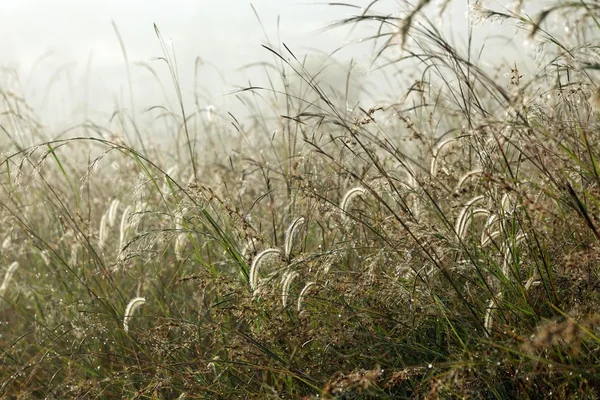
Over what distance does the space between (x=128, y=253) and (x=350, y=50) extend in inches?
340

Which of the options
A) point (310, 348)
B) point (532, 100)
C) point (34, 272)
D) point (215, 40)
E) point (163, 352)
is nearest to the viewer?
point (532, 100)

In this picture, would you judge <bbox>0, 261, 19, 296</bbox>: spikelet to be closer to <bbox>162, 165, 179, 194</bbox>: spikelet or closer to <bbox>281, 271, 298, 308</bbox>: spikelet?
<bbox>162, 165, 179, 194</bbox>: spikelet

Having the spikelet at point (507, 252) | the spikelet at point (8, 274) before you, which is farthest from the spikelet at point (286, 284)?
the spikelet at point (8, 274)

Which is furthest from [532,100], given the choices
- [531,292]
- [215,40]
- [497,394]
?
[215,40]

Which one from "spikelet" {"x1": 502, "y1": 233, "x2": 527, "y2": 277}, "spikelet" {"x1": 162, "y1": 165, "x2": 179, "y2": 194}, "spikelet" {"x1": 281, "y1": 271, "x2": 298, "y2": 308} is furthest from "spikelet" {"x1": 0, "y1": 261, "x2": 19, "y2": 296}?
"spikelet" {"x1": 502, "y1": 233, "x2": 527, "y2": 277}

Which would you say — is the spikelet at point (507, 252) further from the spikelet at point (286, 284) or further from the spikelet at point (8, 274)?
the spikelet at point (8, 274)

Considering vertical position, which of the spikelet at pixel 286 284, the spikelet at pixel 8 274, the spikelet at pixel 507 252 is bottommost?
the spikelet at pixel 8 274

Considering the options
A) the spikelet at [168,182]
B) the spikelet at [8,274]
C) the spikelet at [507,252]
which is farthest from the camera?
the spikelet at [8,274]

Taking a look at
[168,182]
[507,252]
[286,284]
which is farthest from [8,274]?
[507,252]

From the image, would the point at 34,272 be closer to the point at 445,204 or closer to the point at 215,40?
the point at 445,204

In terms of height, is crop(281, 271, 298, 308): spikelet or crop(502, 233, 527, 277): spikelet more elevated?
crop(502, 233, 527, 277): spikelet

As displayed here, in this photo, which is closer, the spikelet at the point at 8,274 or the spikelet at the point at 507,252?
the spikelet at the point at 507,252

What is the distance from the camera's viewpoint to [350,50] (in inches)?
411

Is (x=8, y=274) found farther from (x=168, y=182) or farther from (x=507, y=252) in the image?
(x=507, y=252)
